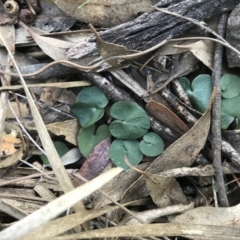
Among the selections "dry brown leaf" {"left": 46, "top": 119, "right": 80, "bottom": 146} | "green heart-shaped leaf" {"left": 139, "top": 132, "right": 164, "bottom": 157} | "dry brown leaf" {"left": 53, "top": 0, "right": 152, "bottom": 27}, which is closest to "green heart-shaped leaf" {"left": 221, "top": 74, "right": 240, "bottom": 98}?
"green heart-shaped leaf" {"left": 139, "top": 132, "right": 164, "bottom": 157}

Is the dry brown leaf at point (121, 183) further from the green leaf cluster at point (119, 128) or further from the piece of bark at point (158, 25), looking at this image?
the piece of bark at point (158, 25)

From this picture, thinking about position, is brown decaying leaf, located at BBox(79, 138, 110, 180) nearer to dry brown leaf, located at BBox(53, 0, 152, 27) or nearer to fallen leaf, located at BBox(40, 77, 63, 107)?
fallen leaf, located at BBox(40, 77, 63, 107)

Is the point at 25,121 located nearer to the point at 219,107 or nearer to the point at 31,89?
the point at 31,89

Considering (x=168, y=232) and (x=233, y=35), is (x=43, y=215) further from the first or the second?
(x=233, y=35)

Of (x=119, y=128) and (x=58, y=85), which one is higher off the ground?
(x=58, y=85)

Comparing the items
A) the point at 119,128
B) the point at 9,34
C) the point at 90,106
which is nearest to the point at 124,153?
the point at 119,128

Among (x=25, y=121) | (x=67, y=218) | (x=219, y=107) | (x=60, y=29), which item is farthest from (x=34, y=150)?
(x=219, y=107)
